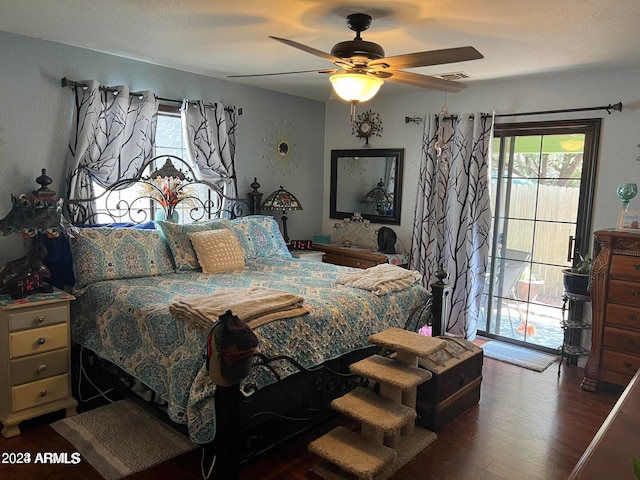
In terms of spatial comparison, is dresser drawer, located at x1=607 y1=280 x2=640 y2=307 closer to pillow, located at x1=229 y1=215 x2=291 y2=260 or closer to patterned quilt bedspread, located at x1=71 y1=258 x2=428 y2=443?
patterned quilt bedspread, located at x1=71 y1=258 x2=428 y2=443

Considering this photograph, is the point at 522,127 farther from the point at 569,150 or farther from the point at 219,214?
the point at 219,214

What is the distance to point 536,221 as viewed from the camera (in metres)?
4.44

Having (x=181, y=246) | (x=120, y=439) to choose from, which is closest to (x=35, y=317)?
(x=120, y=439)

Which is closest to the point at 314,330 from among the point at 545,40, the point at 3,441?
the point at 3,441

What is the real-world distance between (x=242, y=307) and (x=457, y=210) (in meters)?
2.86

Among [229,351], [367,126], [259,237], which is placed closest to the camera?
[229,351]

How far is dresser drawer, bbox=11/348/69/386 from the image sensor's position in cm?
277

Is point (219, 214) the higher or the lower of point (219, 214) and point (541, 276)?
the higher

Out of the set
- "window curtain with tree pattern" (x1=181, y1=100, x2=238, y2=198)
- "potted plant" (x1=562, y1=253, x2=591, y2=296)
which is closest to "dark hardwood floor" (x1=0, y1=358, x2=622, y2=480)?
"potted plant" (x1=562, y1=253, x2=591, y2=296)

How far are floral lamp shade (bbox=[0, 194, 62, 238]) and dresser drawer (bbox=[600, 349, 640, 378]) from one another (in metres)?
3.90

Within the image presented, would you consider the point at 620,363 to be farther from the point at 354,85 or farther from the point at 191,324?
the point at 191,324

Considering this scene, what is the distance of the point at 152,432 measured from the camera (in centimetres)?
283

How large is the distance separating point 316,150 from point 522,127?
7.52 ft

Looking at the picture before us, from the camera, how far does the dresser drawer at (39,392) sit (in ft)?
9.09
